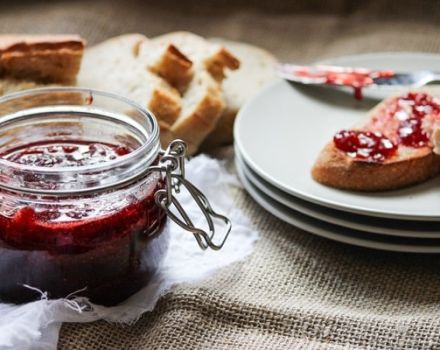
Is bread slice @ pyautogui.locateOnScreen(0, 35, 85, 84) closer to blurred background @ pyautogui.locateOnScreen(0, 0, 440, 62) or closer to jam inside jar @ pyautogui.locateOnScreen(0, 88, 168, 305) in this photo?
jam inside jar @ pyautogui.locateOnScreen(0, 88, 168, 305)

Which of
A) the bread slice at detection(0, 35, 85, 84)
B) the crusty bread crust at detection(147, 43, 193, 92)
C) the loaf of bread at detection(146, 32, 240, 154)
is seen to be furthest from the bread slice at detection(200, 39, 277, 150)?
the bread slice at detection(0, 35, 85, 84)

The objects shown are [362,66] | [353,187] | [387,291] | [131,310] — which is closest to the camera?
[131,310]

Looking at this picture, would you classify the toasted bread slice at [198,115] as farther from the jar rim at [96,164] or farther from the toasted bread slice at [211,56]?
the jar rim at [96,164]

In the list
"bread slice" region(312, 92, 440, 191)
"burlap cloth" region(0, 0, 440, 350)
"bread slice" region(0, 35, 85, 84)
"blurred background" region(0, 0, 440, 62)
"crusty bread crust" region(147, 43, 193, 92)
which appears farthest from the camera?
"blurred background" region(0, 0, 440, 62)

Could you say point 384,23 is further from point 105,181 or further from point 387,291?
point 105,181

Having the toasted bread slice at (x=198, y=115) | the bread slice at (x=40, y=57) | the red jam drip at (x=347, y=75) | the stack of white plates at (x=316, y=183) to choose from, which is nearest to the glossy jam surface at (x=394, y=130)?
the stack of white plates at (x=316, y=183)

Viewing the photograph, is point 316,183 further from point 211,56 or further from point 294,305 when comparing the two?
point 211,56

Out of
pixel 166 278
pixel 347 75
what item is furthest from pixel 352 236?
pixel 347 75

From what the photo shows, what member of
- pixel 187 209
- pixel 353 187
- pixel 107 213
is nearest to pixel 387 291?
Result: pixel 353 187
